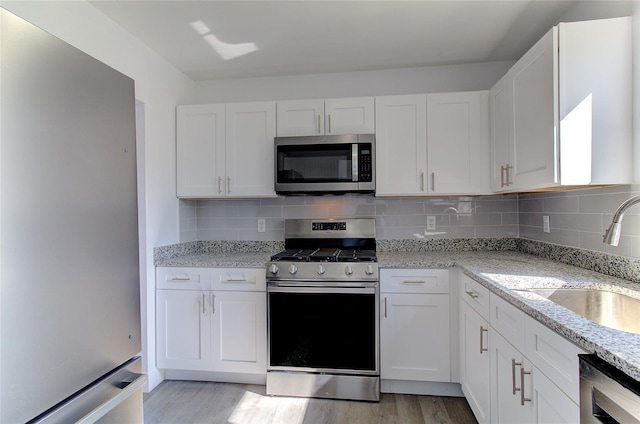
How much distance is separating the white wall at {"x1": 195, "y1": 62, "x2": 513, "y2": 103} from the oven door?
1607mm

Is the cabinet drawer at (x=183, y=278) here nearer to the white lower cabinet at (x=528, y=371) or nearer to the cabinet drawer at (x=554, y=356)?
the white lower cabinet at (x=528, y=371)

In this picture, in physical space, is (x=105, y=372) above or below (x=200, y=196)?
below

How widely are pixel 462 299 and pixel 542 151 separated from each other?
3.09 feet

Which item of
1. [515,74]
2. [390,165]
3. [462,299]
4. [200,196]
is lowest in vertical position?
[462,299]

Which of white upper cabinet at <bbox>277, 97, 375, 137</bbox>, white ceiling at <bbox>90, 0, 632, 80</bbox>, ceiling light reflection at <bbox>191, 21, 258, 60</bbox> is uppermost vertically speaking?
ceiling light reflection at <bbox>191, 21, 258, 60</bbox>

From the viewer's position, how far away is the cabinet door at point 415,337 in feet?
6.86

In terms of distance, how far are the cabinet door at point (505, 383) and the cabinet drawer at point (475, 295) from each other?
0.40 feet

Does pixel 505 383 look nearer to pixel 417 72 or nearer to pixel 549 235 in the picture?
pixel 549 235

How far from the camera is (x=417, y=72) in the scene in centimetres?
265

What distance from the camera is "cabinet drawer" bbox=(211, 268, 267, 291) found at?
221 cm

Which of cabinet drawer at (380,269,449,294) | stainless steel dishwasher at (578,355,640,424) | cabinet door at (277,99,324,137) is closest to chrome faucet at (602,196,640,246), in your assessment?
stainless steel dishwasher at (578,355,640,424)

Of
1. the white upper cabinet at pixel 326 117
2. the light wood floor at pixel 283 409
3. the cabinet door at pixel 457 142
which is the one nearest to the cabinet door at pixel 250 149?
the white upper cabinet at pixel 326 117

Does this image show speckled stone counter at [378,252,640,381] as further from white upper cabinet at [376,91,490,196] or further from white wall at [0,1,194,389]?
white wall at [0,1,194,389]

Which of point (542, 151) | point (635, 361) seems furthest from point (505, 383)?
point (542, 151)
